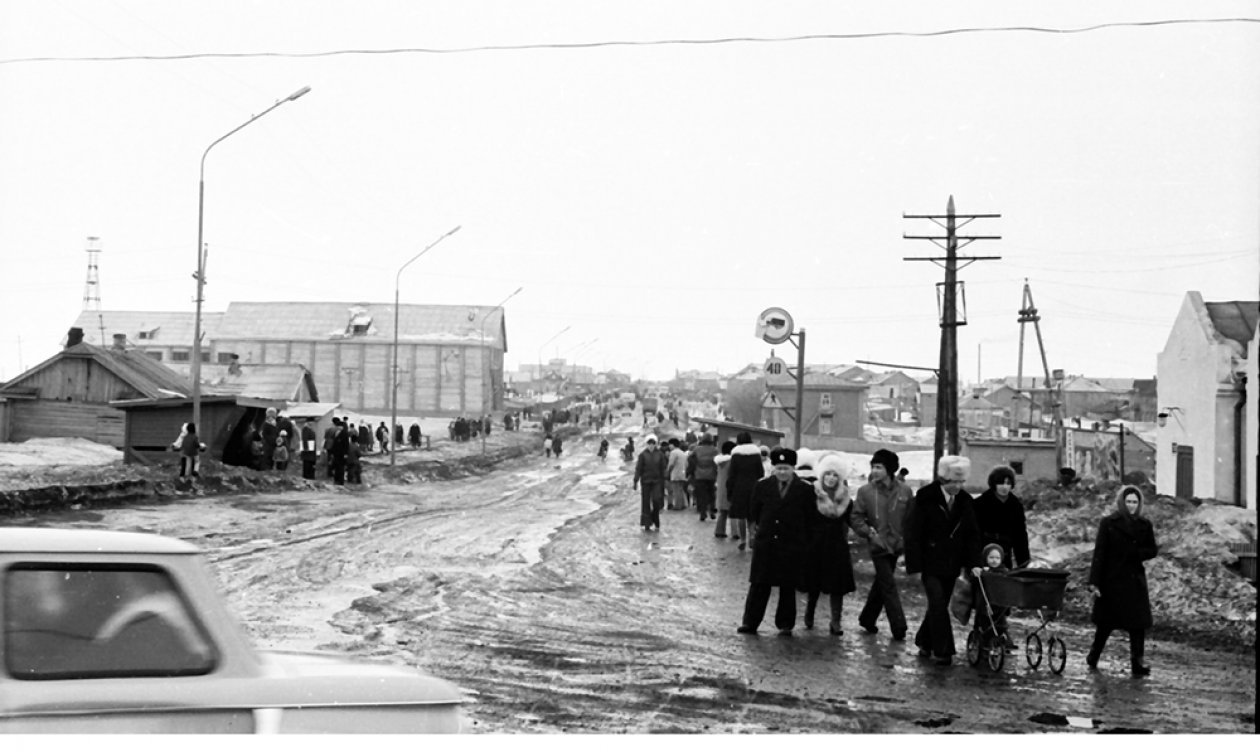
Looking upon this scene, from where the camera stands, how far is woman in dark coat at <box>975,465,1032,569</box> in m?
9.70

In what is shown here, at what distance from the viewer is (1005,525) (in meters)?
9.77

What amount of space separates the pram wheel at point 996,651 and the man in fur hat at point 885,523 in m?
1.34

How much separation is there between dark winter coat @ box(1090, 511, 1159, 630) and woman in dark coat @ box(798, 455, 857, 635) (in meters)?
2.15

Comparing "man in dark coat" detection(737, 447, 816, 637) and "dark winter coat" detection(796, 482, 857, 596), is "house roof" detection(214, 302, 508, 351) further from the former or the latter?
"man in dark coat" detection(737, 447, 816, 637)

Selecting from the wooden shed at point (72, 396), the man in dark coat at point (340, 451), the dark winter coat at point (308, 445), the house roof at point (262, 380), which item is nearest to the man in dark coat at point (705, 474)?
the man in dark coat at point (340, 451)

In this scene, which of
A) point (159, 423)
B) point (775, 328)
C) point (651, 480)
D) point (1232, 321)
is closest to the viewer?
point (651, 480)

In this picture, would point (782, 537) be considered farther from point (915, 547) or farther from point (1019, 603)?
point (1019, 603)

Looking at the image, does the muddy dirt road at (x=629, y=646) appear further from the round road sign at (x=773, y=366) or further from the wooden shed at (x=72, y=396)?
the wooden shed at (x=72, y=396)

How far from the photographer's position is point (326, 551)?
1512 centimetres

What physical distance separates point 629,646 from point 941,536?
2479 millimetres

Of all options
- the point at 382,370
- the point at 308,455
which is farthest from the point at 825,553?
the point at 382,370

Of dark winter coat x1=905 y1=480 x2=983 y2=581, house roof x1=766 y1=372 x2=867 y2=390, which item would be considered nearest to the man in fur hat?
dark winter coat x1=905 y1=480 x2=983 y2=581
